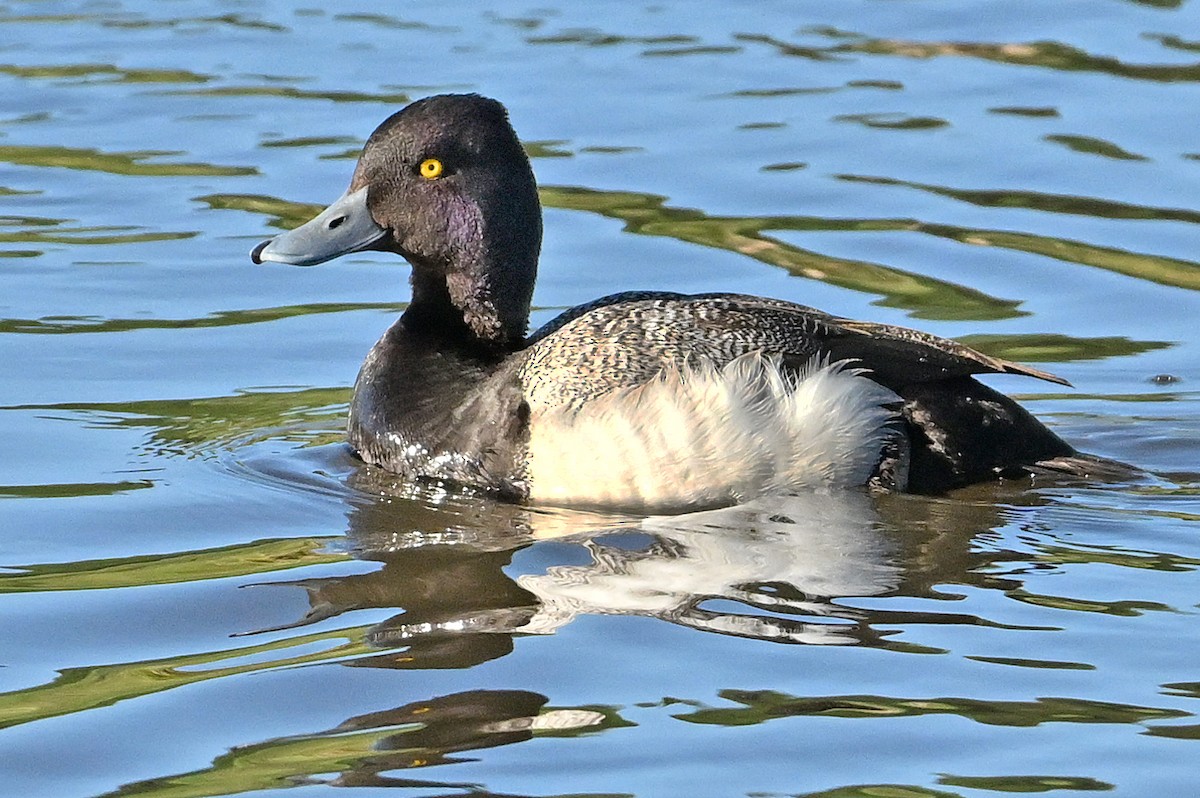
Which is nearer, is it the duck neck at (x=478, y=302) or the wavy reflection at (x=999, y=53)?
the duck neck at (x=478, y=302)

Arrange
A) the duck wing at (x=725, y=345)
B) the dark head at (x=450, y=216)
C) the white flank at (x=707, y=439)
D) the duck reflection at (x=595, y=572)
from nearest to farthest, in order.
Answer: the duck reflection at (x=595, y=572), the white flank at (x=707, y=439), the duck wing at (x=725, y=345), the dark head at (x=450, y=216)

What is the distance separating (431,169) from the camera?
7.26 m

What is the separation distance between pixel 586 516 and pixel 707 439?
46cm

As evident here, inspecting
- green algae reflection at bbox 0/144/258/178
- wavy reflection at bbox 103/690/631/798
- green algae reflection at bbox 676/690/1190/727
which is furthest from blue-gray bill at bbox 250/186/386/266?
green algae reflection at bbox 0/144/258/178

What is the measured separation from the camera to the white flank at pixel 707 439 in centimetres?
660

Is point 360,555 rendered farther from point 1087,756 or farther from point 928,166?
point 928,166

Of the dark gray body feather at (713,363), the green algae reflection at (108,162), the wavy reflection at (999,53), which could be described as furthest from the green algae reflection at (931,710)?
the wavy reflection at (999,53)

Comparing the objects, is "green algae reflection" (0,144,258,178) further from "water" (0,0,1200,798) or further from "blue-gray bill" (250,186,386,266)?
"blue-gray bill" (250,186,386,266)

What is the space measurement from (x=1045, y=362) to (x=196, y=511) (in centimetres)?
358

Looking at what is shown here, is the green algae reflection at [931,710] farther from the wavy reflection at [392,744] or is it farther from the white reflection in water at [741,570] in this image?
the white reflection in water at [741,570]

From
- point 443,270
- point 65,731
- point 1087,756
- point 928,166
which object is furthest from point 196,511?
point 928,166

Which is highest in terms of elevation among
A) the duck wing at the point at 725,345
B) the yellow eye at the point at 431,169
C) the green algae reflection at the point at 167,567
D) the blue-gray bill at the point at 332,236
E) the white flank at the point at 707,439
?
the yellow eye at the point at 431,169

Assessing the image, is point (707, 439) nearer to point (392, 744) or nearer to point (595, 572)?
point (595, 572)

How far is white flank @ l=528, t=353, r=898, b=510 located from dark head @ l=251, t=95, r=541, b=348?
79 centimetres
